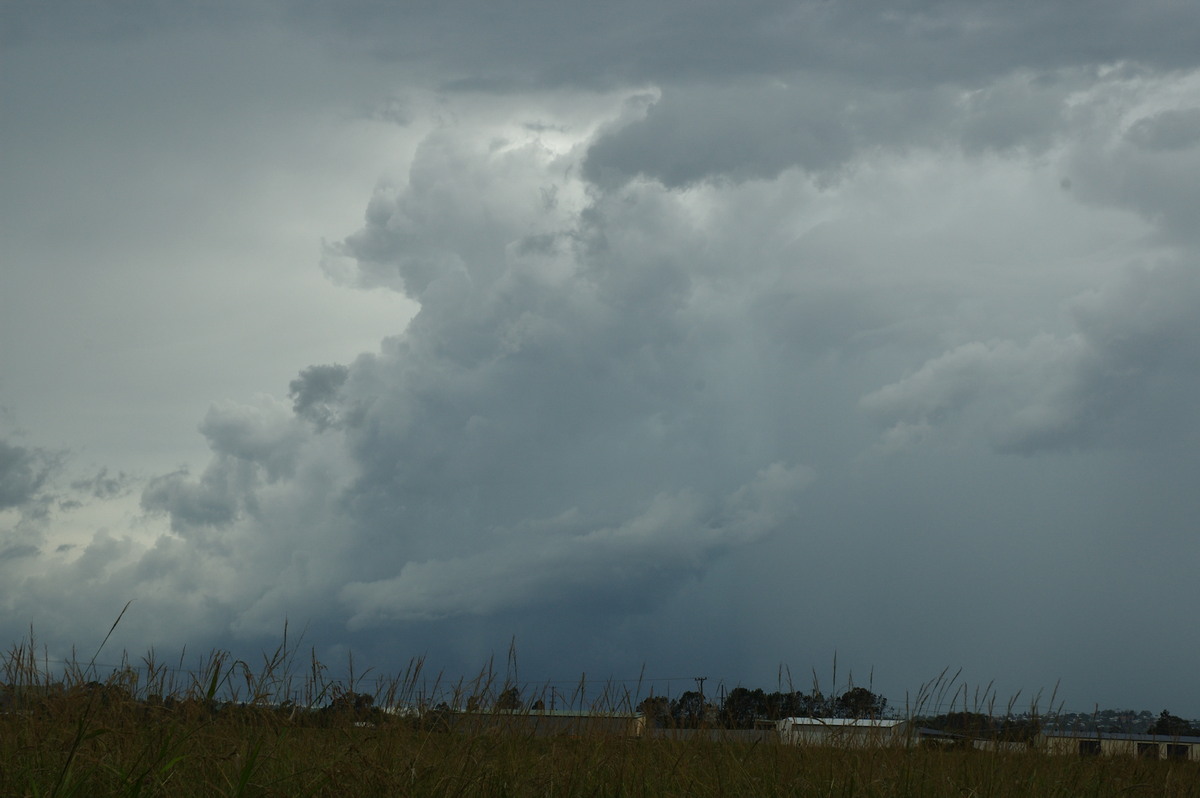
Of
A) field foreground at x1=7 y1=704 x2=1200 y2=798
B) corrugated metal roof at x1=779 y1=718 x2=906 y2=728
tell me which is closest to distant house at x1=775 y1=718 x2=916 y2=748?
corrugated metal roof at x1=779 y1=718 x2=906 y2=728

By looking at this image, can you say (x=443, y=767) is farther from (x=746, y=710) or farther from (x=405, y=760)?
(x=746, y=710)

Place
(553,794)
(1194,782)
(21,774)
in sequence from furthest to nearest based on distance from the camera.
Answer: (1194,782)
(553,794)
(21,774)

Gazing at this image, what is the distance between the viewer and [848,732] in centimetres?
1120

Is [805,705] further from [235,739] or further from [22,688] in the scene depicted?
[22,688]

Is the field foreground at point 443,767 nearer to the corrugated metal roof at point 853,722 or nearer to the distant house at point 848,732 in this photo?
the distant house at point 848,732

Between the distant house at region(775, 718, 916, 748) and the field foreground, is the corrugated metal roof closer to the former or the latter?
the distant house at region(775, 718, 916, 748)

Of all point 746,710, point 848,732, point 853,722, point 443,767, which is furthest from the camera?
point 746,710

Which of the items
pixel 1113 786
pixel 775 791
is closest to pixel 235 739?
pixel 775 791

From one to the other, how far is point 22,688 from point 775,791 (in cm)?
923

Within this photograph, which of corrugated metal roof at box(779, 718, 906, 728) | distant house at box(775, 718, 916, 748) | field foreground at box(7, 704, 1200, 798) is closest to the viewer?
field foreground at box(7, 704, 1200, 798)

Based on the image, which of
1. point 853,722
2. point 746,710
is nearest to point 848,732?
point 853,722

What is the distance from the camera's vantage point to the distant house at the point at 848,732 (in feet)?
36.2

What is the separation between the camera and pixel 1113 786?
10.5 m

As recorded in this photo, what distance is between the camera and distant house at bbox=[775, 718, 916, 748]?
36.2 feet
